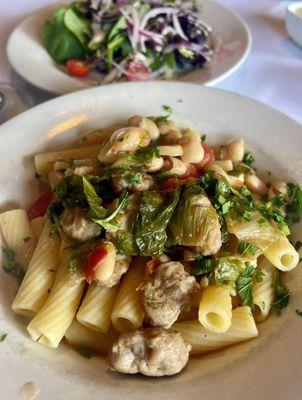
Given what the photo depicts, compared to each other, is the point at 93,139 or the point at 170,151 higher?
the point at 170,151

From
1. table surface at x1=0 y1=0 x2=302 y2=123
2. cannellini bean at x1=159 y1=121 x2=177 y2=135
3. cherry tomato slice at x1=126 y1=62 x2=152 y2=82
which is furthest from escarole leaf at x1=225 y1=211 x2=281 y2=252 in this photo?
cherry tomato slice at x1=126 y1=62 x2=152 y2=82

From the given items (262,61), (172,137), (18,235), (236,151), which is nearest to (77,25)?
(262,61)

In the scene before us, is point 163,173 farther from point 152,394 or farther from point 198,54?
point 198,54

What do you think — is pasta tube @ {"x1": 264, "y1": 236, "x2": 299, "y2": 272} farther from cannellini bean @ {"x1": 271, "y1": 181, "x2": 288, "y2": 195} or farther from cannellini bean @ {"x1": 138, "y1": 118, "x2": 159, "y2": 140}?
cannellini bean @ {"x1": 138, "y1": 118, "x2": 159, "y2": 140}

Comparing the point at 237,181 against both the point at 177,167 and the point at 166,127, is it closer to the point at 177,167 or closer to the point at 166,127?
the point at 177,167

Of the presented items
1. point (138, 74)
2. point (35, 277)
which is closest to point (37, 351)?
point (35, 277)

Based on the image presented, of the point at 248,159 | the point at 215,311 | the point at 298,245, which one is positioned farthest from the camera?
the point at 248,159

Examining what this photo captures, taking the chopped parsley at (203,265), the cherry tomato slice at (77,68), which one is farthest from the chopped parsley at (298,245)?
the cherry tomato slice at (77,68)
